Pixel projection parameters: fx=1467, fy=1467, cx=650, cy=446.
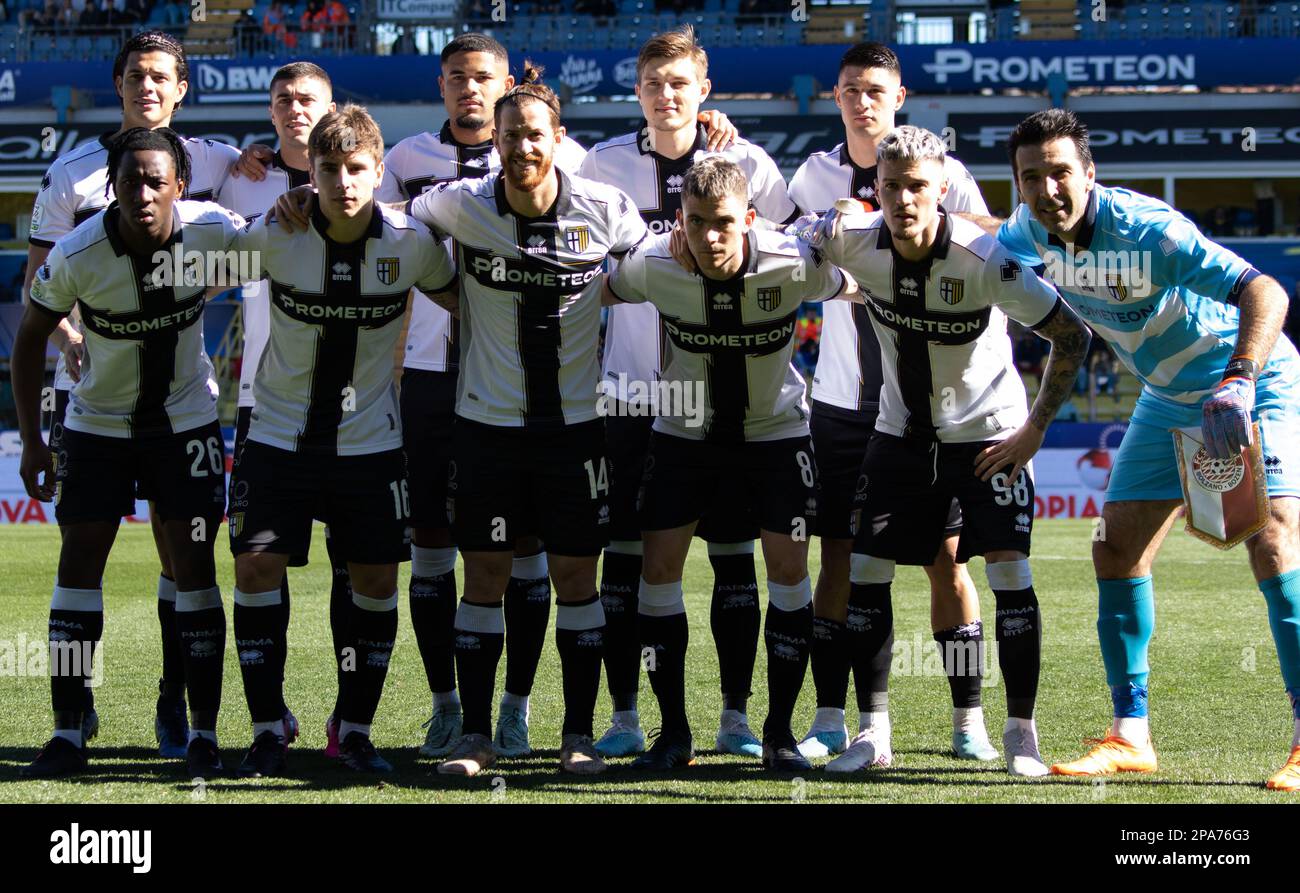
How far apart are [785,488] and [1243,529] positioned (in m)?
1.44

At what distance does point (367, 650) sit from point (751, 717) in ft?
5.59

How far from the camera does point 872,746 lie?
16.2 ft

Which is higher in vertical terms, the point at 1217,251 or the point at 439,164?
the point at 439,164

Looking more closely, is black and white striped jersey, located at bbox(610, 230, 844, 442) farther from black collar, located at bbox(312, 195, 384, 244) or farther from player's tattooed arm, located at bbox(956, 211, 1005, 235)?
black collar, located at bbox(312, 195, 384, 244)

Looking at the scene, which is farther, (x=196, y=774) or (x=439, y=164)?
(x=439, y=164)

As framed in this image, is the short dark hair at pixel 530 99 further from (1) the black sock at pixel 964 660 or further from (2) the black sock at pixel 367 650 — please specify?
(1) the black sock at pixel 964 660

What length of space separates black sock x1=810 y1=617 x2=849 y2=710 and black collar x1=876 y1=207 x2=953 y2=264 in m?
1.35

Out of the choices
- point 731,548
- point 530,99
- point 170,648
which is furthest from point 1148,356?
point 170,648

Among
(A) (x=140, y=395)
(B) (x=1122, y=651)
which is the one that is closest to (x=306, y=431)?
(A) (x=140, y=395)

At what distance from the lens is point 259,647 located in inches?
185

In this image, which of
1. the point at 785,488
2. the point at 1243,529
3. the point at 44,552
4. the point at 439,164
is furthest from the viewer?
the point at 44,552

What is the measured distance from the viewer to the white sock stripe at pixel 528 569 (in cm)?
532

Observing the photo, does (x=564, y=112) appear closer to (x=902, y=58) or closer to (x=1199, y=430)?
(x=902, y=58)

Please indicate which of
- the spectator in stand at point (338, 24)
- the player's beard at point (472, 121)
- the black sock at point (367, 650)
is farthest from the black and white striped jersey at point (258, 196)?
the spectator in stand at point (338, 24)
